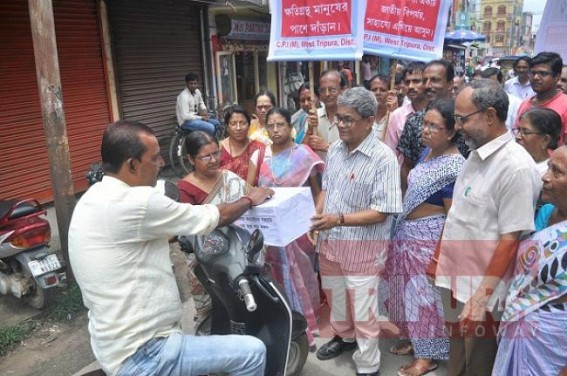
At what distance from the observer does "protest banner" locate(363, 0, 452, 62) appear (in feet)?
12.8

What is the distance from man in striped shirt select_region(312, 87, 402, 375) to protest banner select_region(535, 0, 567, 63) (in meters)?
2.62

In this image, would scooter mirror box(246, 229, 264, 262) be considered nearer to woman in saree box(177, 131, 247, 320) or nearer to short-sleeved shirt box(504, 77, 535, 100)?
woman in saree box(177, 131, 247, 320)

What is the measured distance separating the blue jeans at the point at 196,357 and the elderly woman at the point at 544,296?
1077mm

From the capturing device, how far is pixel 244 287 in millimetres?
1896

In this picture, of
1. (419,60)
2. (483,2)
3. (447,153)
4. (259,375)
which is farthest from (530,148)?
(483,2)

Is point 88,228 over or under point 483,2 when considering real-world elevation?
under

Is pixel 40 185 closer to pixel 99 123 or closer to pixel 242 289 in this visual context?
pixel 99 123

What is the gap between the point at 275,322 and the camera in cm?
224

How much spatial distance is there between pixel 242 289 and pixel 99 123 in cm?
569

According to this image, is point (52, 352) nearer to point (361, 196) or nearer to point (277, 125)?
point (277, 125)

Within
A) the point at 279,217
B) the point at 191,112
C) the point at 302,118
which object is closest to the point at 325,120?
the point at 302,118

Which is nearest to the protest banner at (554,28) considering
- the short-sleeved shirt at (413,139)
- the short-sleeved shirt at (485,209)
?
the short-sleeved shirt at (413,139)

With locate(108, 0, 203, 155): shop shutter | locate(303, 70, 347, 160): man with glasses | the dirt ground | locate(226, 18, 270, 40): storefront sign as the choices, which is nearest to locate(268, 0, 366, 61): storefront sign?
locate(303, 70, 347, 160): man with glasses

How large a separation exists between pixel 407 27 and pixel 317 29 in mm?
935
